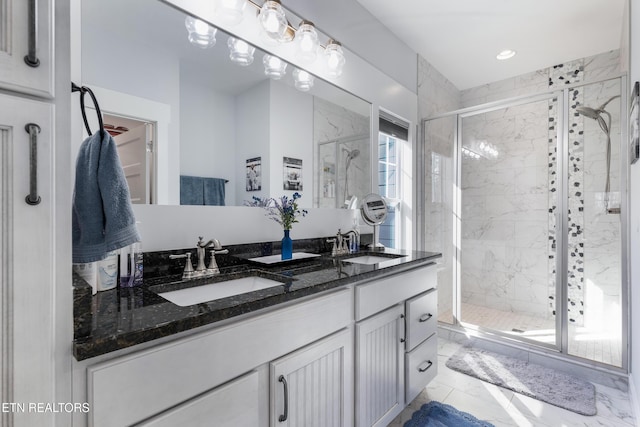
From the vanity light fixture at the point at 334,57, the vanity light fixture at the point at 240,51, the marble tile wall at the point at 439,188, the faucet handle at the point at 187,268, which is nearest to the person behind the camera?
the faucet handle at the point at 187,268

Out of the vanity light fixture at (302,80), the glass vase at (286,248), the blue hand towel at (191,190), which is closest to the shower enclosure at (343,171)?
the vanity light fixture at (302,80)

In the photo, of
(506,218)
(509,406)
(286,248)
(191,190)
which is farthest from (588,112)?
(191,190)

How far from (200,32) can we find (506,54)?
2.84 m

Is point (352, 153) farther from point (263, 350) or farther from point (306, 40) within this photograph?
point (263, 350)

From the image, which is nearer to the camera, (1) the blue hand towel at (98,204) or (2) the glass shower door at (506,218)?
(1) the blue hand towel at (98,204)

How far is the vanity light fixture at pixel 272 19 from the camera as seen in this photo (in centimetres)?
155

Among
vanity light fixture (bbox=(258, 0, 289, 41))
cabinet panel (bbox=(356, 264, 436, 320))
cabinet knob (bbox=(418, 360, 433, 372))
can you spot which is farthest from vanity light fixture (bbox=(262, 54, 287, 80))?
cabinet knob (bbox=(418, 360, 433, 372))

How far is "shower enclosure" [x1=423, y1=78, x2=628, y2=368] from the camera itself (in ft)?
7.72

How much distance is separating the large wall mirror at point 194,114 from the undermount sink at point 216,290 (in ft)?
1.27

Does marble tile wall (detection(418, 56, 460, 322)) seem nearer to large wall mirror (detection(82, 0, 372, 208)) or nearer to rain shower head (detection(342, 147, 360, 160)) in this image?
rain shower head (detection(342, 147, 360, 160))

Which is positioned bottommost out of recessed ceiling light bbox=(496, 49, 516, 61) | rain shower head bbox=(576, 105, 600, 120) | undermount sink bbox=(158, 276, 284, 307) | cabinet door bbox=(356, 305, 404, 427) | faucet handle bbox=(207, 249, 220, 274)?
cabinet door bbox=(356, 305, 404, 427)

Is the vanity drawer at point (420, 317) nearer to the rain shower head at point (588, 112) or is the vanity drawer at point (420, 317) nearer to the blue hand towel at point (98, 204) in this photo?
the blue hand towel at point (98, 204)

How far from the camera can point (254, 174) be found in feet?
5.33

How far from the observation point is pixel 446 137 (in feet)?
10.2
